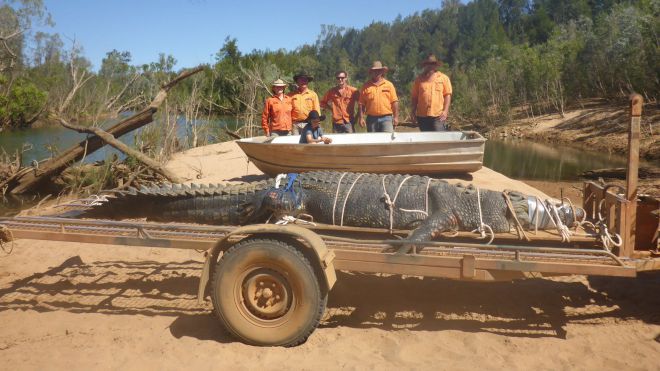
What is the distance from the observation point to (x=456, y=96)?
28859mm

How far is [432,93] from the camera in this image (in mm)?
7738

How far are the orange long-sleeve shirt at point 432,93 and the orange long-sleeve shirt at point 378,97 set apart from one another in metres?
0.40

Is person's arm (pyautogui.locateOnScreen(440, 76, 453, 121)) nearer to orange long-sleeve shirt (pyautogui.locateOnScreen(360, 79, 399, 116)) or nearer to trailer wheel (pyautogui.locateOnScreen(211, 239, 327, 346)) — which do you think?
orange long-sleeve shirt (pyautogui.locateOnScreen(360, 79, 399, 116))

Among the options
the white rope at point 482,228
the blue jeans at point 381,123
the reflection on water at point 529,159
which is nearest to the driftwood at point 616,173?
the reflection on water at point 529,159

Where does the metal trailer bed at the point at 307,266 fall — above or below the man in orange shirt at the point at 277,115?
below

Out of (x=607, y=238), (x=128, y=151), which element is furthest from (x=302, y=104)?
(x=607, y=238)

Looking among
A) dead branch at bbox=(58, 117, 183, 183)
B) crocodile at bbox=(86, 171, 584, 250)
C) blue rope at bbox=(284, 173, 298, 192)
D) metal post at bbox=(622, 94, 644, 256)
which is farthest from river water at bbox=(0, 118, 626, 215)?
metal post at bbox=(622, 94, 644, 256)

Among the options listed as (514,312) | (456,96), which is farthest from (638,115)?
(456,96)

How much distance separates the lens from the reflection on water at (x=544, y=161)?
42.9 ft

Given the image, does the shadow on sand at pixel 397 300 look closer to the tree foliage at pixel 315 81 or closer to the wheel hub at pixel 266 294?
the wheel hub at pixel 266 294

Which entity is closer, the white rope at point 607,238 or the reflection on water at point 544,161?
the white rope at point 607,238

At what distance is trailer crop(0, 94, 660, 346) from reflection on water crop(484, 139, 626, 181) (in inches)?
377

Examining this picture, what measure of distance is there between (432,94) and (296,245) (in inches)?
201

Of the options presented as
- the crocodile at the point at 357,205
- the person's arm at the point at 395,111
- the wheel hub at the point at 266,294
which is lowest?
the wheel hub at the point at 266,294
